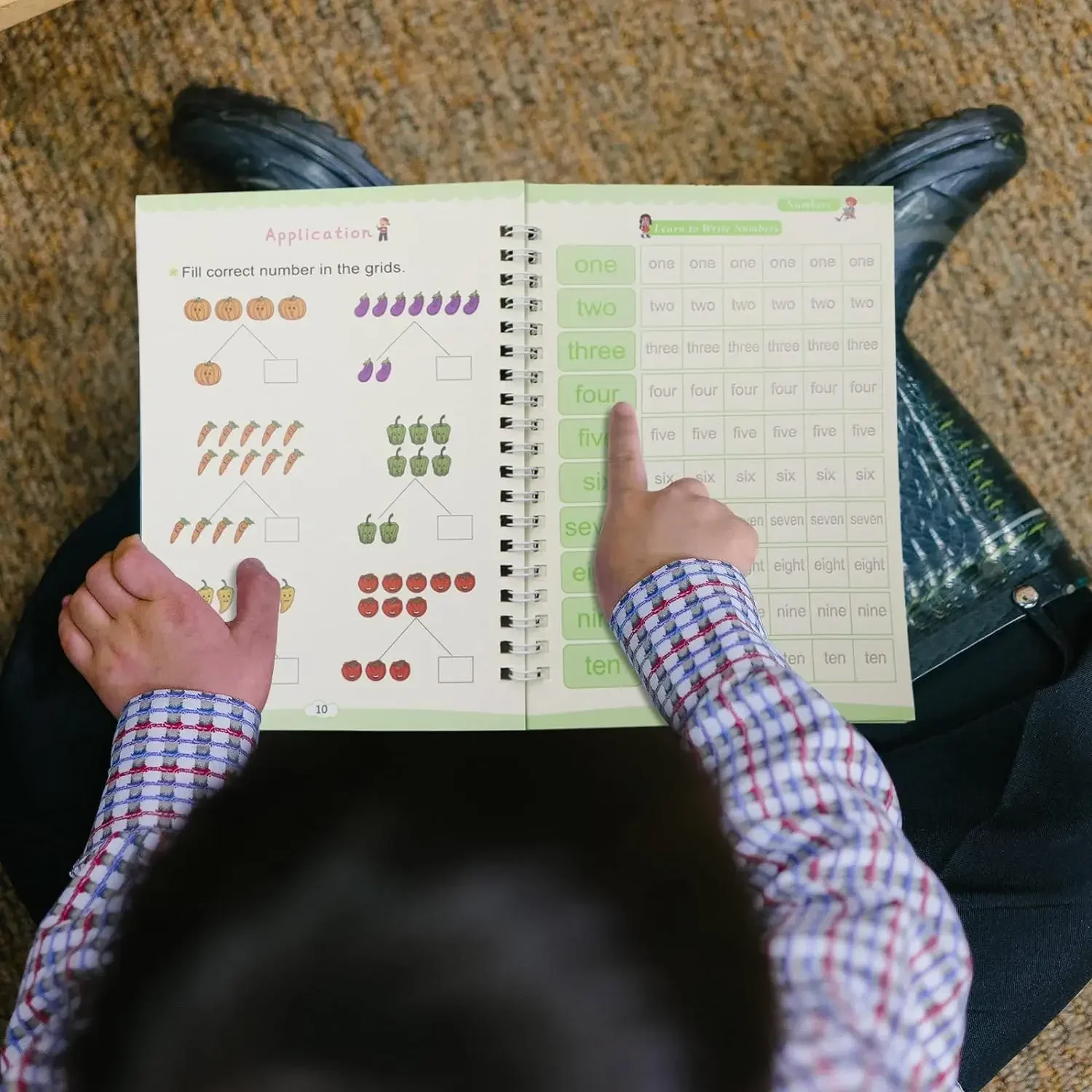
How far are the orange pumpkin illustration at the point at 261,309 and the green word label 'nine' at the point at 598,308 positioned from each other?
0.16 meters

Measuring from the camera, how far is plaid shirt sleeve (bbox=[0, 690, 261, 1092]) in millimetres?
401

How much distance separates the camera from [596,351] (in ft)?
1.90

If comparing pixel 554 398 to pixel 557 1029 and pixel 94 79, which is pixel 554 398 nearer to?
pixel 557 1029

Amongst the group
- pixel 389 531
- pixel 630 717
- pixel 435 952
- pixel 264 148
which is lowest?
pixel 435 952

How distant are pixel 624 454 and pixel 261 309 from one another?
0.21 metres

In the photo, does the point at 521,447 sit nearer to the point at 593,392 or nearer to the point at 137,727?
the point at 593,392

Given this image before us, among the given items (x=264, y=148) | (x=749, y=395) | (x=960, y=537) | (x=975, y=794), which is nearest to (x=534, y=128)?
(x=264, y=148)

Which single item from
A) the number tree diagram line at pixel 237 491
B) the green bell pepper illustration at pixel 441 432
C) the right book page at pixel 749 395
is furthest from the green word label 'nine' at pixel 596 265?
the number tree diagram line at pixel 237 491

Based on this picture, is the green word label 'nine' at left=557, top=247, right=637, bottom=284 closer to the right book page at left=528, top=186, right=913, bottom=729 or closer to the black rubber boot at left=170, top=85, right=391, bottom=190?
the right book page at left=528, top=186, right=913, bottom=729

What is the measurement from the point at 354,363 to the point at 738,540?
0.23 meters

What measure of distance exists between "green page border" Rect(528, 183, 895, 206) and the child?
0.73 feet

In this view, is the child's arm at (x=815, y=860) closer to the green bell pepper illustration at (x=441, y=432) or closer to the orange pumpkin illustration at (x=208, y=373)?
the green bell pepper illustration at (x=441, y=432)

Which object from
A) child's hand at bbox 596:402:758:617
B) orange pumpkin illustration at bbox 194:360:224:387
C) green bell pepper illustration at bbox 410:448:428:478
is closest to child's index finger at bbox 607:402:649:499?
child's hand at bbox 596:402:758:617

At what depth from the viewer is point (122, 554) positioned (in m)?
0.57
